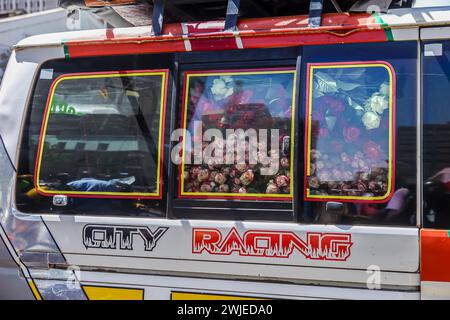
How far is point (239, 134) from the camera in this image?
8.20ft

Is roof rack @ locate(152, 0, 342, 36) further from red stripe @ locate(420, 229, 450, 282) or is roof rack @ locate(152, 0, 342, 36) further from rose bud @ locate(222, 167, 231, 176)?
red stripe @ locate(420, 229, 450, 282)

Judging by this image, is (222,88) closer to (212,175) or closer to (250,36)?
(250,36)

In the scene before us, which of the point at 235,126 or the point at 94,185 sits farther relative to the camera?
the point at 94,185

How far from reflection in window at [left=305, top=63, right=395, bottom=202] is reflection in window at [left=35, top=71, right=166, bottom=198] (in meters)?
0.81

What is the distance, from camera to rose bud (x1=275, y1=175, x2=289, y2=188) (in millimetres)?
2400

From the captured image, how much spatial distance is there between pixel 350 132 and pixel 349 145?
6 centimetres

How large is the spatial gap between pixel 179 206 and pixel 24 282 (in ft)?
3.44

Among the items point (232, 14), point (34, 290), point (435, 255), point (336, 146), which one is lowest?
point (34, 290)

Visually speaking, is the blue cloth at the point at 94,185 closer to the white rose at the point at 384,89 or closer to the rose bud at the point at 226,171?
the rose bud at the point at 226,171

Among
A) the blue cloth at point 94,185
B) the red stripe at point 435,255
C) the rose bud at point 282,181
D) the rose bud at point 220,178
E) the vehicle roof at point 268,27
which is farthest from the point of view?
the blue cloth at point 94,185

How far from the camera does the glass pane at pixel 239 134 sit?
2428mm

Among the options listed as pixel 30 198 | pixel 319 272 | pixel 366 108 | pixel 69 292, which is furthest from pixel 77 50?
pixel 319 272

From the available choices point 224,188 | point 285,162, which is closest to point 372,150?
point 285,162

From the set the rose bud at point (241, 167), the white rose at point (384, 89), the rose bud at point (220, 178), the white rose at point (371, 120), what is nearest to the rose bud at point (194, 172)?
the rose bud at point (220, 178)
